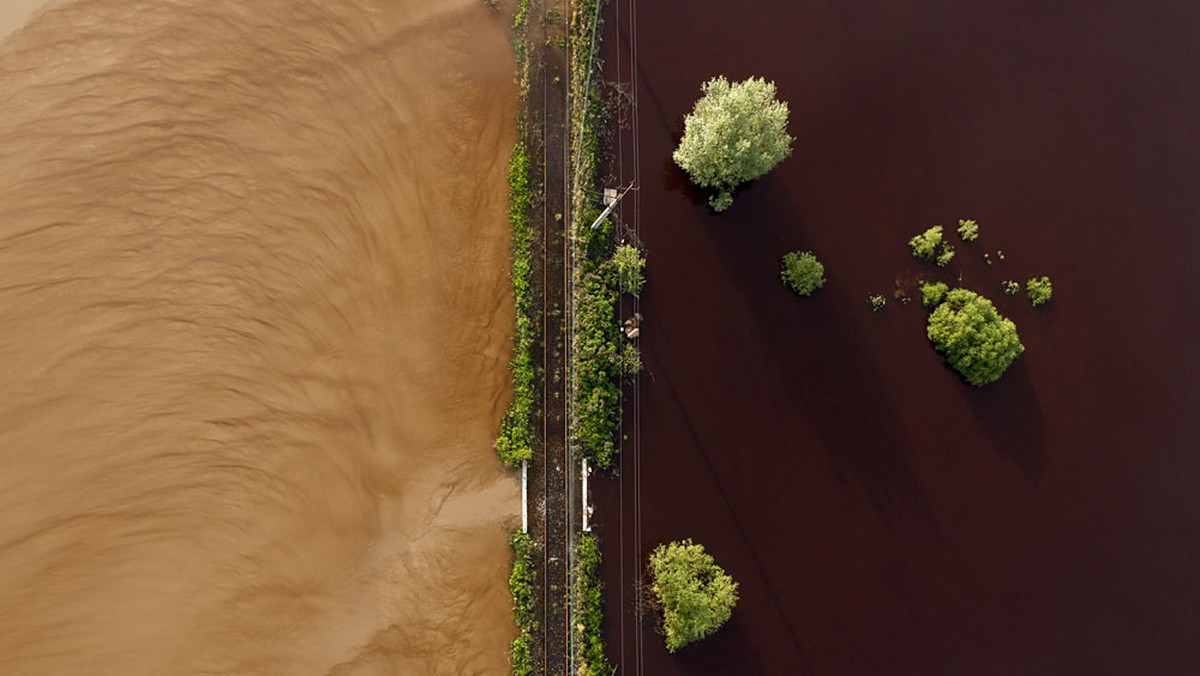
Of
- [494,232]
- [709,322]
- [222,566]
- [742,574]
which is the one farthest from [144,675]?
[709,322]

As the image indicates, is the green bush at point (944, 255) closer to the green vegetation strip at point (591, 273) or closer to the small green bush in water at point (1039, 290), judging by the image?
the small green bush in water at point (1039, 290)

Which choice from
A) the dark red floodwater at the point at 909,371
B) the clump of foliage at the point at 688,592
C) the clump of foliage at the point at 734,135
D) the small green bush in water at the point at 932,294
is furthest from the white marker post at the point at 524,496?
the small green bush in water at the point at 932,294

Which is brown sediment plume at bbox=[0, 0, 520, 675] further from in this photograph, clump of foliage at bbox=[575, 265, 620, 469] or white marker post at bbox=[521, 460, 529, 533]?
clump of foliage at bbox=[575, 265, 620, 469]

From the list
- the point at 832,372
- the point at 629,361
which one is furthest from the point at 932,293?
the point at 629,361

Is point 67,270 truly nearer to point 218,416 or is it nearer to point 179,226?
point 179,226

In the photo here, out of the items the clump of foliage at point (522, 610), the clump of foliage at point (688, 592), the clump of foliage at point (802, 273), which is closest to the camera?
the clump of foliage at point (688, 592)

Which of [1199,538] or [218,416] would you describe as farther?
[1199,538]

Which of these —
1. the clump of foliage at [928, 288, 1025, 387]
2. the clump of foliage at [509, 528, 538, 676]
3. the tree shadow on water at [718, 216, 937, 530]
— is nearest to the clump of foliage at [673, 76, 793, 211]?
the tree shadow on water at [718, 216, 937, 530]
